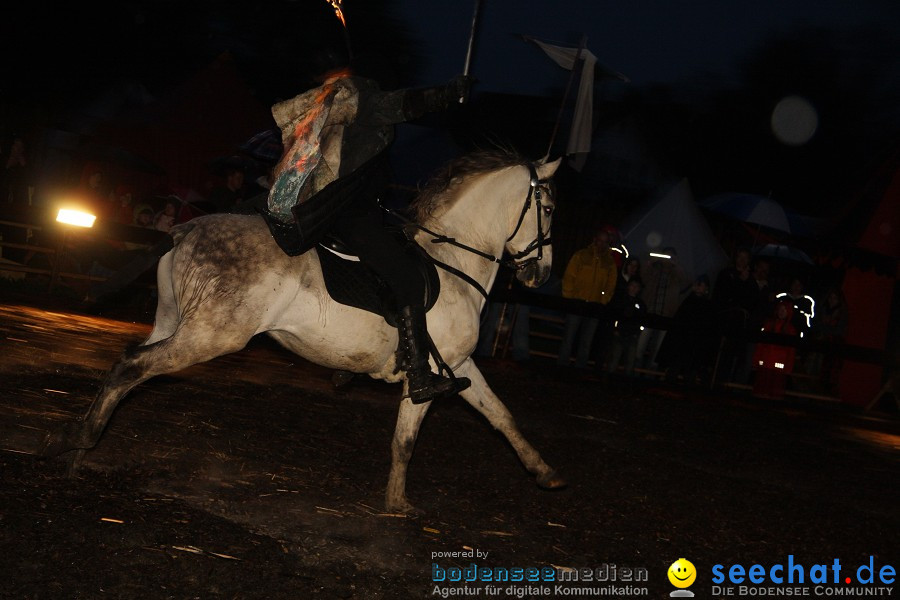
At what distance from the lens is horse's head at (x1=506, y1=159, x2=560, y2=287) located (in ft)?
23.0

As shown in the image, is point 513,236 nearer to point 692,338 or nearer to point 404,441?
point 404,441

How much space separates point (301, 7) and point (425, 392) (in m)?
37.5

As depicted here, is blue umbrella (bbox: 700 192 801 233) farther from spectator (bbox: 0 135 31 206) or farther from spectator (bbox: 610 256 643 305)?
spectator (bbox: 0 135 31 206)

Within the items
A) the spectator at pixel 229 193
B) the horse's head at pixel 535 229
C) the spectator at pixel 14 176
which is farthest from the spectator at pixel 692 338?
the spectator at pixel 14 176

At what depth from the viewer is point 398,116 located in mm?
5941

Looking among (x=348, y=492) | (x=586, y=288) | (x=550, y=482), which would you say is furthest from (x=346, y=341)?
(x=586, y=288)

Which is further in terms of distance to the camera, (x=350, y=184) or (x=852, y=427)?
(x=852, y=427)

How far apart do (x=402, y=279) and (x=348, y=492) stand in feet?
5.73

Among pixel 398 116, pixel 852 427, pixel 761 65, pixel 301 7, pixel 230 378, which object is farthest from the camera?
pixel 761 65

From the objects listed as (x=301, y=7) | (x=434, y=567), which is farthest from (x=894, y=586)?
(x=301, y=7)

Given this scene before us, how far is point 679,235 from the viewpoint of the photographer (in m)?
19.0

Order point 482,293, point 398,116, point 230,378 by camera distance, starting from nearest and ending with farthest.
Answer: point 398,116 → point 482,293 → point 230,378

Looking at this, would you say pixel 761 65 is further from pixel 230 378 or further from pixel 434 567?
pixel 434 567

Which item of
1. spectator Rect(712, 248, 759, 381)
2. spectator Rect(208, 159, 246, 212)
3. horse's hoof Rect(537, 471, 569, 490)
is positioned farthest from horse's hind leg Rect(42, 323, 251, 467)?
spectator Rect(712, 248, 759, 381)
